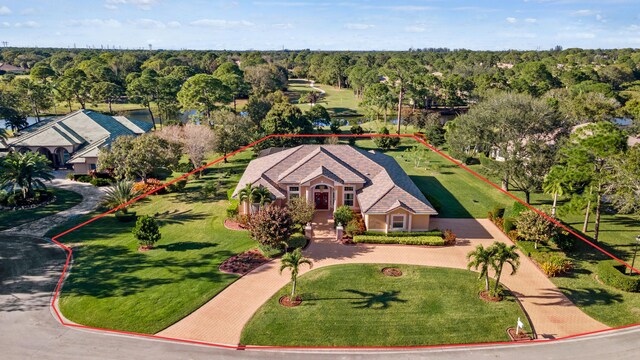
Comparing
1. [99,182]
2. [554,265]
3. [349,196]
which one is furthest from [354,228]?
[99,182]

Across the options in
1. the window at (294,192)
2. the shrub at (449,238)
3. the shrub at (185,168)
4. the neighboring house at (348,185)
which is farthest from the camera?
the shrub at (185,168)

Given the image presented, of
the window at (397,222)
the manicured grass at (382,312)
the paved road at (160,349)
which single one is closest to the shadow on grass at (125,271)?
the paved road at (160,349)

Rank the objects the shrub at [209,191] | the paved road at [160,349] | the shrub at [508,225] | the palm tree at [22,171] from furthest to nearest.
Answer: the shrub at [209,191] → the palm tree at [22,171] → the shrub at [508,225] → the paved road at [160,349]

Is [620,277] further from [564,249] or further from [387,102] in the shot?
[387,102]

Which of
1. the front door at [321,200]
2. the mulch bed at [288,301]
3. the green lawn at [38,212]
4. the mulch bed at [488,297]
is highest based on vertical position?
the front door at [321,200]

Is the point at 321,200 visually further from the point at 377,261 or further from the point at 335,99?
the point at 335,99

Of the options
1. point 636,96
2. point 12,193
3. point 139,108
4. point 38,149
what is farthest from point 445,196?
point 139,108

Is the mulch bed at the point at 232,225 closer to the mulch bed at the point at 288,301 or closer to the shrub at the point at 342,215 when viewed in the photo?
the shrub at the point at 342,215
